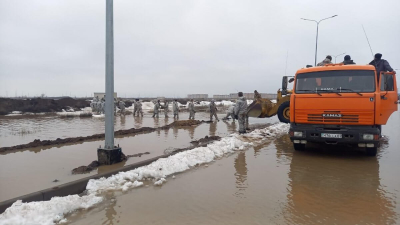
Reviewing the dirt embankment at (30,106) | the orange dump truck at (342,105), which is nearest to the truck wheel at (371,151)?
the orange dump truck at (342,105)

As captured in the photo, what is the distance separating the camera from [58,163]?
7543 mm

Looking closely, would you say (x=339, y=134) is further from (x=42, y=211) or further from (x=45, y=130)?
(x=45, y=130)

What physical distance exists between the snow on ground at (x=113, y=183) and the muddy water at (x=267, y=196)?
0.21m

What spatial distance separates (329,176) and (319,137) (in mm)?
1647

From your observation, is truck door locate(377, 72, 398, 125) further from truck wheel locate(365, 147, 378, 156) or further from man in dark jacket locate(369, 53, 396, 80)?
truck wheel locate(365, 147, 378, 156)

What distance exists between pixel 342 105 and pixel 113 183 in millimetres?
6046

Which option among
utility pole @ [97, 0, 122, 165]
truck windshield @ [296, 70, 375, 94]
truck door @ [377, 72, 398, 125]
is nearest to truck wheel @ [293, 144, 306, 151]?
truck windshield @ [296, 70, 375, 94]

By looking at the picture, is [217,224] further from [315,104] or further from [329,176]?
[315,104]

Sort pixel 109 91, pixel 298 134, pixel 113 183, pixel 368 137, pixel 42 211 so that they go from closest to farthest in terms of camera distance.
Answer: pixel 42 211, pixel 113 183, pixel 109 91, pixel 368 137, pixel 298 134

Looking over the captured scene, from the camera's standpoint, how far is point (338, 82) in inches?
314

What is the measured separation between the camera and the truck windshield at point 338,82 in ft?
25.3

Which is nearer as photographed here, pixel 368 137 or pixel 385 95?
pixel 368 137

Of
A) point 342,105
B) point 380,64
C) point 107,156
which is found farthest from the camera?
point 380,64

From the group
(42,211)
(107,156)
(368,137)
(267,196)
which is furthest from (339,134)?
(42,211)
